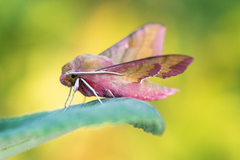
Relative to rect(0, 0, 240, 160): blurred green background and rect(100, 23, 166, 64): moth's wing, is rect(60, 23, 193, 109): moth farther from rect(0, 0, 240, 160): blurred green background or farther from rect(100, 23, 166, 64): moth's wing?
rect(0, 0, 240, 160): blurred green background

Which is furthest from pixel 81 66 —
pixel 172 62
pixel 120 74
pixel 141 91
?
pixel 172 62

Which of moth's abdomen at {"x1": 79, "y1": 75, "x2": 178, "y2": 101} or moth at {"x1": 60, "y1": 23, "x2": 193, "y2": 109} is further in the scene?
moth's abdomen at {"x1": 79, "y1": 75, "x2": 178, "y2": 101}

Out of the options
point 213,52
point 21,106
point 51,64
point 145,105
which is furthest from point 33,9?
point 145,105

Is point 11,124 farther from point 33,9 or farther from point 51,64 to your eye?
point 33,9

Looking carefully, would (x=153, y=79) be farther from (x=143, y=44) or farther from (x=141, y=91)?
(x=141, y=91)

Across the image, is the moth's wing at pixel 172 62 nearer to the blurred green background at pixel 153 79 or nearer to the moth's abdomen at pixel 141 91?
the moth's abdomen at pixel 141 91

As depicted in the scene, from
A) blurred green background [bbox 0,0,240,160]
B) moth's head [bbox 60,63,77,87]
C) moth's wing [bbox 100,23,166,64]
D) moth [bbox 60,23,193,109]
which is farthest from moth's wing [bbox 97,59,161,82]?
blurred green background [bbox 0,0,240,160]

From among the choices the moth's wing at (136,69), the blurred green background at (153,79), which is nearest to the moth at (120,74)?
the moth's wing at (136,69)
